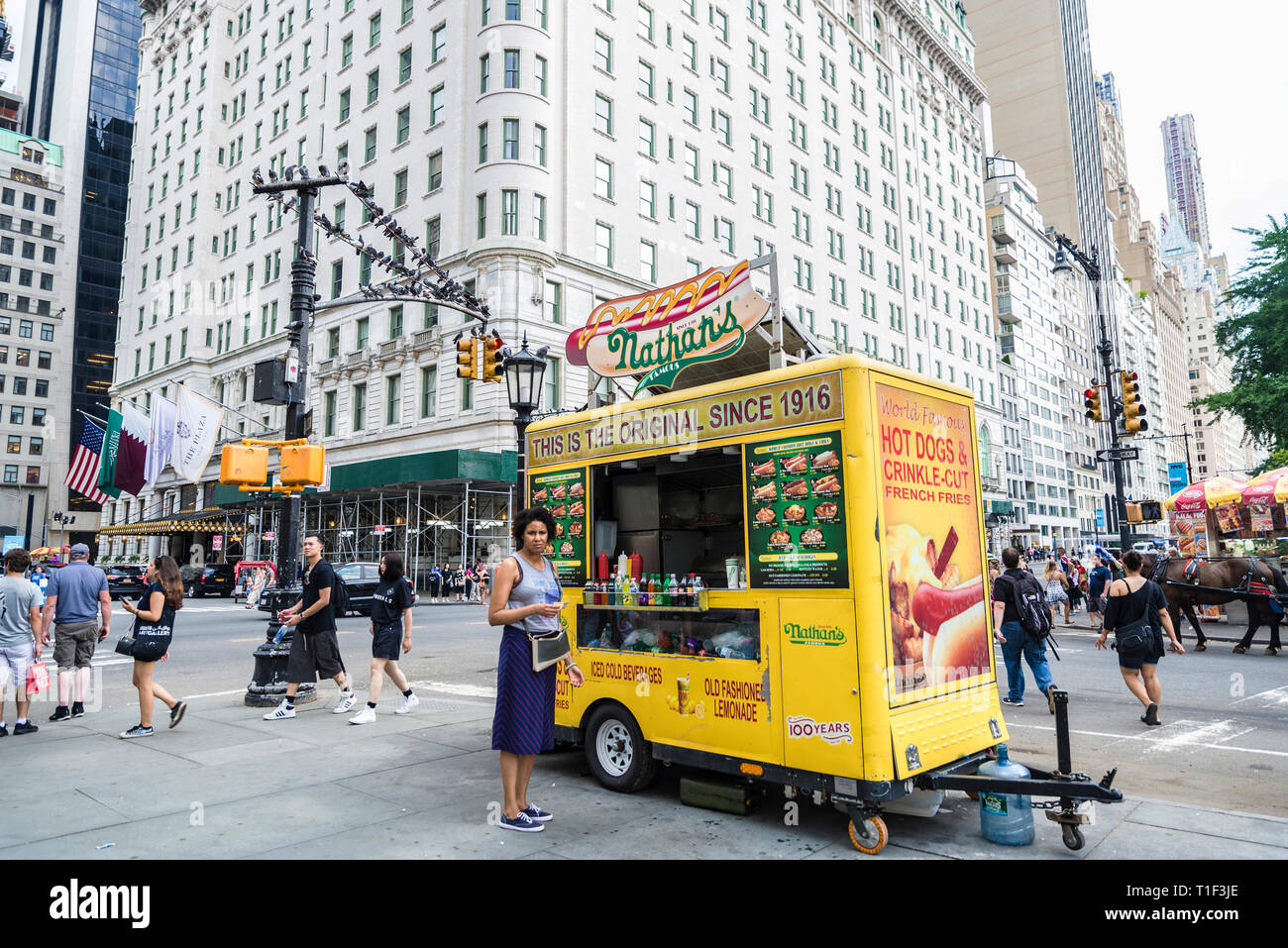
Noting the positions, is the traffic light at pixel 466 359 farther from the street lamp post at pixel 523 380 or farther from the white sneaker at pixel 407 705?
the white sneaker at pixel 407 705

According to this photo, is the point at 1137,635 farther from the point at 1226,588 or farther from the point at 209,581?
the point at 209,581

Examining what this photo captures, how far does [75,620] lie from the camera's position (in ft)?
30.7

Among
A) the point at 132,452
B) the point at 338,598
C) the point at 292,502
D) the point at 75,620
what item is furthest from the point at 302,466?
the point at 132,452

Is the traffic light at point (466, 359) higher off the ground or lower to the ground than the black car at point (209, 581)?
higher

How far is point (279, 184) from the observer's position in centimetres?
1107

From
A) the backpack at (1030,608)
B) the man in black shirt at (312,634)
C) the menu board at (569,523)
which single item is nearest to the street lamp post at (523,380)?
the man in black shirt at (312,634)

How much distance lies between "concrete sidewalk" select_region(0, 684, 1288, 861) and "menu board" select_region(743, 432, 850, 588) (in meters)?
1.66

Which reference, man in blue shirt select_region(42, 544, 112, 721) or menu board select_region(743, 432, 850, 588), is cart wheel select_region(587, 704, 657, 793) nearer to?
menu board select_region(743, 432, 850, 588)

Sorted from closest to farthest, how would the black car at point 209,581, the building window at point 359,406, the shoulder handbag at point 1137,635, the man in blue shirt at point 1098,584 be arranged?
Result: the shoulder handbag at point 1137,635 → the man in blue shirt at point 1098,584 → the black car at point 209,581 → the building window at point 359,406

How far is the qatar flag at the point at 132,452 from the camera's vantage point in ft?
120

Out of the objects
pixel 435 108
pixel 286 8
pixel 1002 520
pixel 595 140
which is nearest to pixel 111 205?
pixel 286 8

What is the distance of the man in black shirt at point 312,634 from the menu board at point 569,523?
3610 mm

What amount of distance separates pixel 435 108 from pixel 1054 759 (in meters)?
38.9

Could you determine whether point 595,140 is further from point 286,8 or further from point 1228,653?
point 1228,653
